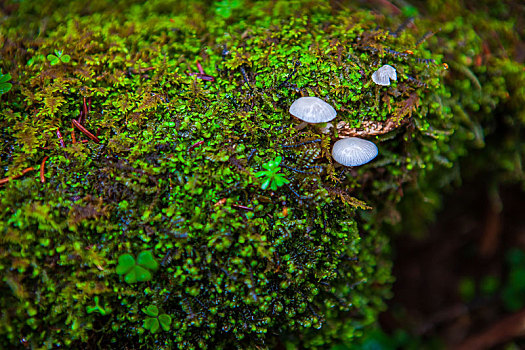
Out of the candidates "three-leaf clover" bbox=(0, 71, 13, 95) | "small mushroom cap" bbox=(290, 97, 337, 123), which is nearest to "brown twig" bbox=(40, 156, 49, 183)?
"three-leaf clover" bbox=(0, 71, 13, 95)

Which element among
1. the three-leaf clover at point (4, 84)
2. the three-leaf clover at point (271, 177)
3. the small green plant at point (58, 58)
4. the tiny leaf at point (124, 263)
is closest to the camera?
the tiny leaf at point (124, 263)

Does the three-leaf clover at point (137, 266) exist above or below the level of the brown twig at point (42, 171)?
below

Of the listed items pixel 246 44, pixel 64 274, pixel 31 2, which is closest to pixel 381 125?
pixel 246 44

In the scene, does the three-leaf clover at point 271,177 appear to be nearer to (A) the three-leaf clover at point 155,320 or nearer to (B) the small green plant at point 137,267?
(B) the small green plant at point 137,267

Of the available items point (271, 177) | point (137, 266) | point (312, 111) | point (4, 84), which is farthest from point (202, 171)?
point (4, 84)

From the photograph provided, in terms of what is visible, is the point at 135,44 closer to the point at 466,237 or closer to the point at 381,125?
the point at 381,125

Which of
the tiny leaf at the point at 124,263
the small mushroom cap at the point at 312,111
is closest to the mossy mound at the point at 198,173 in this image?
the tiny leaf at the point at 124,263

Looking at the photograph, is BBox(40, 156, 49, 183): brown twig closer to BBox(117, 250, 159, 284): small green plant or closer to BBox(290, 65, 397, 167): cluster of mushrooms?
BBox(117, 250, 159, 284): small green plant
